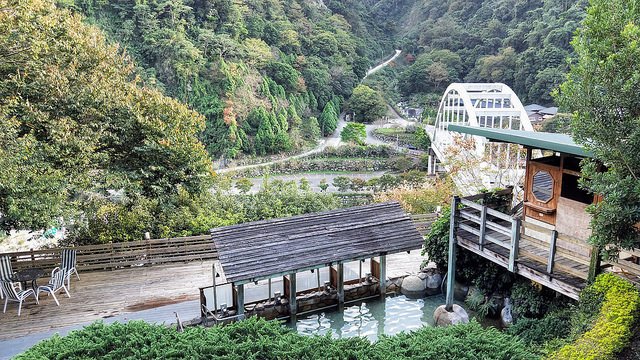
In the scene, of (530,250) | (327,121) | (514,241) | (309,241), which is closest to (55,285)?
(309,241)

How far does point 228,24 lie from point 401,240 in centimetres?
4236

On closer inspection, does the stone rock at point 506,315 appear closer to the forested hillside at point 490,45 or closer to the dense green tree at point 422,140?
the dense green tree at point 422,140

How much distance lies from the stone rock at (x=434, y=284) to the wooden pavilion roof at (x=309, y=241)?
46.9 inches

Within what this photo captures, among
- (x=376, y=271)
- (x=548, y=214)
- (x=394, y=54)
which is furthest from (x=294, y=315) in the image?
(x=394, y=54)

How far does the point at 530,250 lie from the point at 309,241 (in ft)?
13.4

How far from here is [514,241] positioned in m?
7.65

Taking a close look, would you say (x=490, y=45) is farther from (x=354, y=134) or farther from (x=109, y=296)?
(x=109, y=296)

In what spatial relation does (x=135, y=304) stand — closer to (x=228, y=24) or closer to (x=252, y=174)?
(x=252, y=174)

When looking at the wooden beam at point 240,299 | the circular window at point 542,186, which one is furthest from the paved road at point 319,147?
the circular window at point 542,186

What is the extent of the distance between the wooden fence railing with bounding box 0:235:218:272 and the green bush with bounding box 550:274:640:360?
8.78 m

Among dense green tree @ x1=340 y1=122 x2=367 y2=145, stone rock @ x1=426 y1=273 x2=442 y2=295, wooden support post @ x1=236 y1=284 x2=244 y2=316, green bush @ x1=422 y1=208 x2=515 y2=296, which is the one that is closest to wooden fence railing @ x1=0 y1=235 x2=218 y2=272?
wooden support post @ x1=236 y1=284 x2=244 y2=316

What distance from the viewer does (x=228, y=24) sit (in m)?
47.1

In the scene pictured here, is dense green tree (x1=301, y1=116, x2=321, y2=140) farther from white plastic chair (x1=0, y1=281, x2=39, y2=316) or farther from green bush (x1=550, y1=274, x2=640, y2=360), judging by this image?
green bush (x1=550, y1=274, x2=640, y2=360)

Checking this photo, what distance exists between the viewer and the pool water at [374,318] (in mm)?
9133
